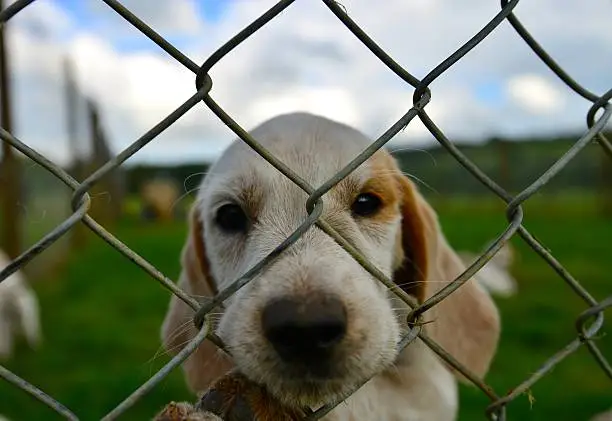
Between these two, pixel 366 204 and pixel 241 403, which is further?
pixel 366 204

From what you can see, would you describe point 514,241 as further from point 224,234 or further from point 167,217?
point 167,217

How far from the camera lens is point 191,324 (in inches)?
78.6

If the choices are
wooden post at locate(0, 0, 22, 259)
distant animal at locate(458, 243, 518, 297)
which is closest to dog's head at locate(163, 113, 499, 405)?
distant animal at locate(458, 243, 518, 297)

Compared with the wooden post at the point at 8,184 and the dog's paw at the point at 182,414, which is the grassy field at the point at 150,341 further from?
the wooden post at the point at 8,184

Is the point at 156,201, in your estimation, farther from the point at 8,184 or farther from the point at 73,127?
the point at 8,184

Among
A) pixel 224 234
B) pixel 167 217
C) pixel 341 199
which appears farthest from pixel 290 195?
pixel 167 217

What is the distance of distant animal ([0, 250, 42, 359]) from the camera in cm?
541

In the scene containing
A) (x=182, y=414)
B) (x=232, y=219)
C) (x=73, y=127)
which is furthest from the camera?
(x=73, y=127)

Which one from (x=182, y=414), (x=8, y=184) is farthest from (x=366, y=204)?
(x=8, y=184)

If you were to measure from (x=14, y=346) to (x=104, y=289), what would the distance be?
103 inches

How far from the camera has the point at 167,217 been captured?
65.8 ft

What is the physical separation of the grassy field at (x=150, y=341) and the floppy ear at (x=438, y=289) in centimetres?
35

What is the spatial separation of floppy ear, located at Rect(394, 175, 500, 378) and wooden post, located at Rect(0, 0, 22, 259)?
4900 mm

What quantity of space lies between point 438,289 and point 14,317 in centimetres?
436
